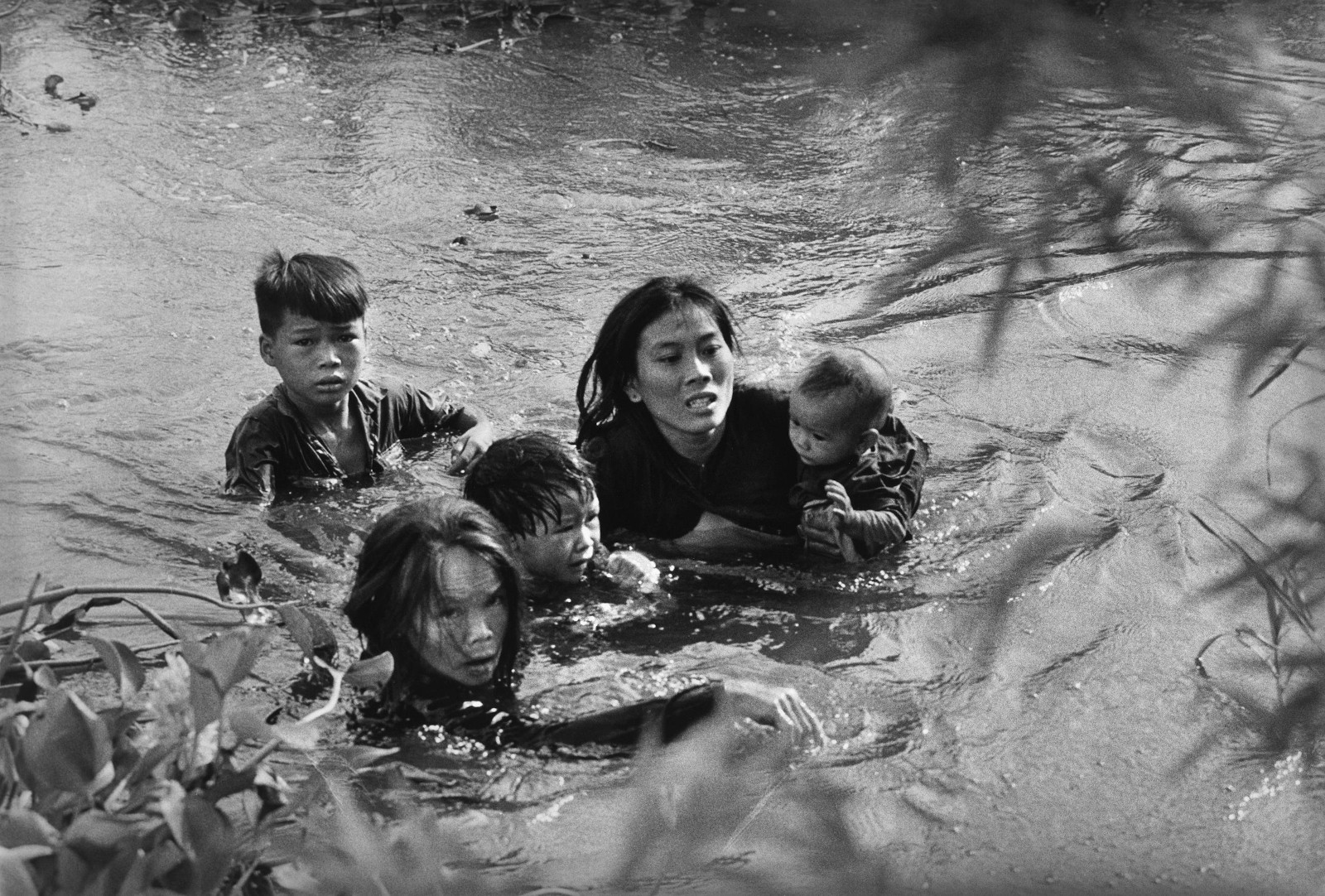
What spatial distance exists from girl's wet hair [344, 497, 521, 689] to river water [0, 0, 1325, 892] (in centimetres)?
41

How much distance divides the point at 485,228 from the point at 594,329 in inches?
48.9

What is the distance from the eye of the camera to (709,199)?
8.23 metres

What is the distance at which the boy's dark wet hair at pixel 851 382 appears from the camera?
5113mm

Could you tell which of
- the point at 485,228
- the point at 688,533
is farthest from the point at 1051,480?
the point at 485,228

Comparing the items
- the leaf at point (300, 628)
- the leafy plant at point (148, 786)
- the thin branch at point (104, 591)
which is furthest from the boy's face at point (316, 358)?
the leafy plant at point (148, 786)

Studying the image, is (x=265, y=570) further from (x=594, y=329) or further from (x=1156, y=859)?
(x=1156, y=859)

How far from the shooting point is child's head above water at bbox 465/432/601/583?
15.5 feet

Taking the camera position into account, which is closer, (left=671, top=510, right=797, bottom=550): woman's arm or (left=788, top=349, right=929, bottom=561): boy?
(left=788, top=349, right=929, bottom=561): boy

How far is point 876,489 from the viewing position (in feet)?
16.9

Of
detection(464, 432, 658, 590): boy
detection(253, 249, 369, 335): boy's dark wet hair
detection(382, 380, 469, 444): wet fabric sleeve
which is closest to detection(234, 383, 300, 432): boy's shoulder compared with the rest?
detection(253, 249, 369, 335): boy's dark wet hair

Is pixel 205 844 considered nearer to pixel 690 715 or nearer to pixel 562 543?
pixel 690 715

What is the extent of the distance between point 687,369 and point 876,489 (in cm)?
71

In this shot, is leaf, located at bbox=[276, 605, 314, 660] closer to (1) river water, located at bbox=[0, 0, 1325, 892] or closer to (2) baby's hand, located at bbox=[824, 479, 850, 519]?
(1) river water, located at bbox=[0, 0, 1325, 892]

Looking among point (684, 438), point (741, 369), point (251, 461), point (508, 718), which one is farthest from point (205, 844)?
point (741, 369)
